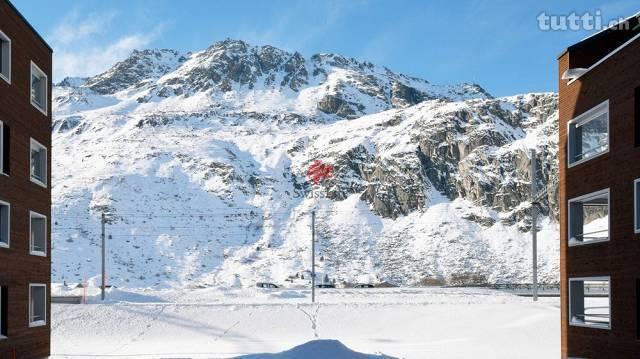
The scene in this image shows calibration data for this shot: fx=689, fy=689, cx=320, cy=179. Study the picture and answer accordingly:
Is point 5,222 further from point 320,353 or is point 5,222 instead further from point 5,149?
point 320,353

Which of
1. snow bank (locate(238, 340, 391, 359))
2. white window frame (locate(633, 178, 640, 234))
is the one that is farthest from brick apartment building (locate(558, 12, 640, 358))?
snow bank (locate(238, 340, 391, 359))

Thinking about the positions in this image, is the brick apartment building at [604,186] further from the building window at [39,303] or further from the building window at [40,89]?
the building window at [40,89]

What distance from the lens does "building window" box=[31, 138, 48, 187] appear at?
2529 cm

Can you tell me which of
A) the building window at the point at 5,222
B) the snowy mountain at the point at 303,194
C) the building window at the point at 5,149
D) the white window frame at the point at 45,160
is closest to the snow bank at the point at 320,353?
the building window at the point at 5,222

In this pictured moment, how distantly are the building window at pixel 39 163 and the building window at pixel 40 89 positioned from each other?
1.43 meters

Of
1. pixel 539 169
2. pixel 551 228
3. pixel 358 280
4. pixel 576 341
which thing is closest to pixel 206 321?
pixel 576 341

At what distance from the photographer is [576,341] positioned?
22.4 meters

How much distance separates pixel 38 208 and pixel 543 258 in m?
68.7

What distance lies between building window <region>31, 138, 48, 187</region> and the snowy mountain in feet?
166

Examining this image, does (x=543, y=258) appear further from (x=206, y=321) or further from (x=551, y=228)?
(x=206, y=321)

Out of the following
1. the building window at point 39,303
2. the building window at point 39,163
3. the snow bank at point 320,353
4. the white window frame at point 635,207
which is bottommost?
the snow bank at point 320,353

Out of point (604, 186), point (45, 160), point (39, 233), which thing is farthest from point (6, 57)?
point (604, 186)

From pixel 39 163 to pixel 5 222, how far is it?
16.6 ft

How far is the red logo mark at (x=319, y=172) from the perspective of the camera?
10550 centimetres
